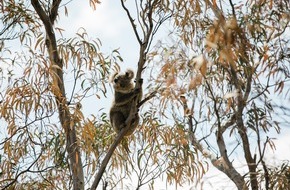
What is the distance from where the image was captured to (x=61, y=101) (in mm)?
4961

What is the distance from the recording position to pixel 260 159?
3729mm

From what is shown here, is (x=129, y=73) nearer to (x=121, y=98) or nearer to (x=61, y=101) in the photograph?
(x=121, y=98)

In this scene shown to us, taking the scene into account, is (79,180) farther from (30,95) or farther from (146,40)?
(146,40)

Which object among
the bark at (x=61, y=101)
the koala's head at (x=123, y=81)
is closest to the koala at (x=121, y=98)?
the koala's head at (x=123, y=81)

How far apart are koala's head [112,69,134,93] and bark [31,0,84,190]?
99 cm

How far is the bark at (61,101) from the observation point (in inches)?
193

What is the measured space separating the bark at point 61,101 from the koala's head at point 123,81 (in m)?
0.99

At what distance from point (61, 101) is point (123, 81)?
53.2 inches

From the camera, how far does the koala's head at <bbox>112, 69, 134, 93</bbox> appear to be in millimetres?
6129

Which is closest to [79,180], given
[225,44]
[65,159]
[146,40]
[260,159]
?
[65,159]

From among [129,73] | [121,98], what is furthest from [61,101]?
[129,73]

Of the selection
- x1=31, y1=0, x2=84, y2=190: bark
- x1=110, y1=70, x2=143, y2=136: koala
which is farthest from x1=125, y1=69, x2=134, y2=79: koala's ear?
x1=31, y1=0, x2=84, y2=190: bark

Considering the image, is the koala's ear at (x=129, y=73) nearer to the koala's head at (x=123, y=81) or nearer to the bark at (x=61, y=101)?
the koala's head at (x=123, y=81)

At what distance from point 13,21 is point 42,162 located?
153cm
